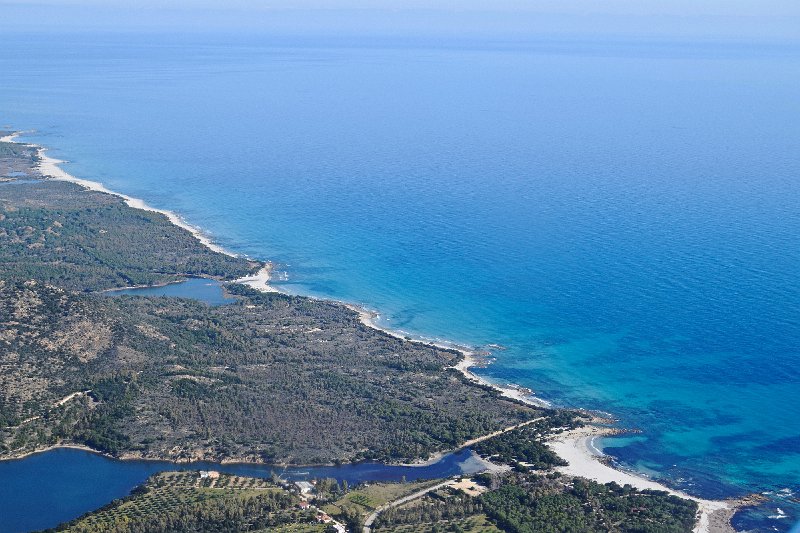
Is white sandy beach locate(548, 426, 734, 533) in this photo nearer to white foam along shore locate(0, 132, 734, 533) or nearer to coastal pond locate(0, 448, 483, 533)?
white foam along shore locate(0, 132, 734, 533)

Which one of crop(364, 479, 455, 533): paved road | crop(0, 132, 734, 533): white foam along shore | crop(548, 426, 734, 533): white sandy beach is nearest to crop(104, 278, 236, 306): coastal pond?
crop(0, 132, 734, 533): white foam along shore

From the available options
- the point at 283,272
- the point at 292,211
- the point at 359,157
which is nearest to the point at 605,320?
the point at 283,272

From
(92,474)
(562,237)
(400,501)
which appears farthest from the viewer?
(562,237)

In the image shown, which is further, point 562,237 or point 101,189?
point 101,189

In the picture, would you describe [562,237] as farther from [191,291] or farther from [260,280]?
[191,291]

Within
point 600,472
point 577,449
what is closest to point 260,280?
point 577,449

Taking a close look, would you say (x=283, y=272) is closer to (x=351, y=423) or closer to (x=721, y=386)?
(x=351, y=423)
